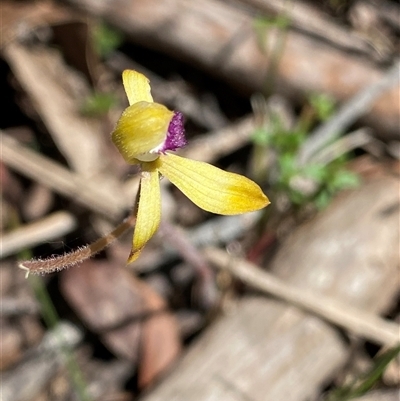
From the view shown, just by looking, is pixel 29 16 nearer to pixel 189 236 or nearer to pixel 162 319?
pixel 189 236

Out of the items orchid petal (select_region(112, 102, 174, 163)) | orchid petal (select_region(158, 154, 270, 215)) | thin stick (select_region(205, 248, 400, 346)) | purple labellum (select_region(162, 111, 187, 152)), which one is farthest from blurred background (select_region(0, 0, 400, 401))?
orchid petal (select_region(112, 102, 174, 163))

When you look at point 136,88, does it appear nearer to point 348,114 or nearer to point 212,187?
point 212,187

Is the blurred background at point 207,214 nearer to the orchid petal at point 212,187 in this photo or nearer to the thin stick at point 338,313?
the thin stick at point 338,313

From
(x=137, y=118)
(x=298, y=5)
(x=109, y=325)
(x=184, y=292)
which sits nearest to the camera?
(x=137, y=118)

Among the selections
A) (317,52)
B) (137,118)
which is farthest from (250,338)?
(317,52)

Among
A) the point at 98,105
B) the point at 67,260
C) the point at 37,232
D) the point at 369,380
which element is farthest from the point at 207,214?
the point at 67,260

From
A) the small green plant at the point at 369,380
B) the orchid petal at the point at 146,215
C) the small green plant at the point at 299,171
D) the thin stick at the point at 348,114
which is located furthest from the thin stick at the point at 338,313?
the orchid petal at the point at 146,215

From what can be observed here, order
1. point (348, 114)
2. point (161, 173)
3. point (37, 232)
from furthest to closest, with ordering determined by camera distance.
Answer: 1. point (348, 114)
2. point (37, 232)
3. point (161, 173)
